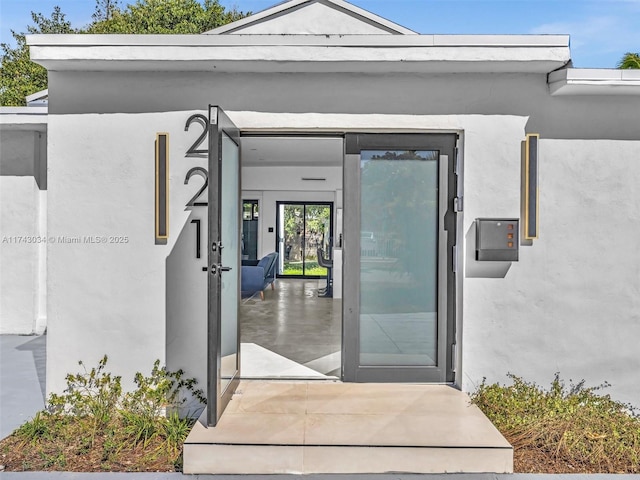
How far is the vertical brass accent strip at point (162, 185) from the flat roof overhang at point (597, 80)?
314 centimetres

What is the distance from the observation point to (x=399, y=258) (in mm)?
4250

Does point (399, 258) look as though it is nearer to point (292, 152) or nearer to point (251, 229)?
point (292, 152)

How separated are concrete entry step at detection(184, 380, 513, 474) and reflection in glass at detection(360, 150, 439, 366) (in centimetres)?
64

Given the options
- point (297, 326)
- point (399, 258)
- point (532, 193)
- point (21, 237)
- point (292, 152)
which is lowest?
point (297, 326)

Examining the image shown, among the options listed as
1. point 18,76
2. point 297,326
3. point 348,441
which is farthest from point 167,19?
point 348,441

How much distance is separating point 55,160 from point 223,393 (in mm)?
2342

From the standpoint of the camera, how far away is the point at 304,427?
132 inches

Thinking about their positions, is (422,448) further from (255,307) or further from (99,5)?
(99,5)

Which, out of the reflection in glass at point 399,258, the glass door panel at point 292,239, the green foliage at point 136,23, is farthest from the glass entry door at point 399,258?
the green foliage at point 136,23

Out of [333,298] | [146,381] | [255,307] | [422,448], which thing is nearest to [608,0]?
[333,298]

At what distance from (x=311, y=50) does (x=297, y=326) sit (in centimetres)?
444

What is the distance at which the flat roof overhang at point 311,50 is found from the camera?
12.2 feet

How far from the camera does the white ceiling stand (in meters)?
8.33

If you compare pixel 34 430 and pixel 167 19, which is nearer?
pixel 34 430
